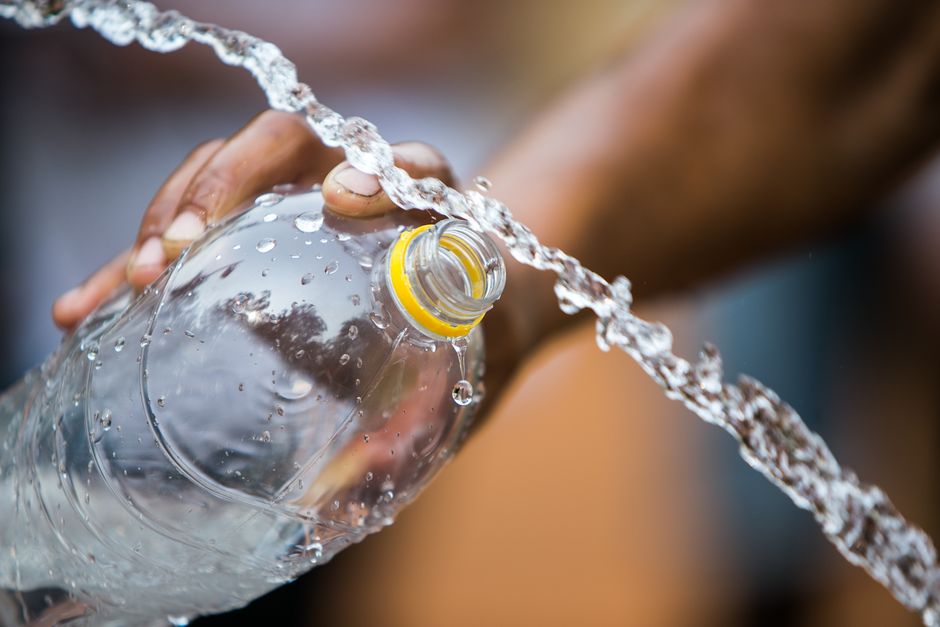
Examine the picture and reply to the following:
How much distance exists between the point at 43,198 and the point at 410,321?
1.10 metres

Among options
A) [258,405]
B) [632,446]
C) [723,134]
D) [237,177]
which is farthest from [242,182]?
[632,446]

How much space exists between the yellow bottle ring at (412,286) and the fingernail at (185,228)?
109 mm

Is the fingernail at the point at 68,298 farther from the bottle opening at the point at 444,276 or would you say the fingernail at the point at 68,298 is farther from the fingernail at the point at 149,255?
the bottle opening at the point at 444,276

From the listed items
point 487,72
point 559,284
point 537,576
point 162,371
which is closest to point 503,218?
point 559,284

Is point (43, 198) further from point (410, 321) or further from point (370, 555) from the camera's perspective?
point (410, 321)

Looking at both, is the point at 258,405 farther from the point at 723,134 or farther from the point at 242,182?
the point at 723,134

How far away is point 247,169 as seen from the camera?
0.47m

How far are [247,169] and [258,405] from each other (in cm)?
11

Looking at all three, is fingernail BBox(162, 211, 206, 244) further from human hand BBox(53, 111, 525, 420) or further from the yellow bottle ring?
the yellow bottle ring

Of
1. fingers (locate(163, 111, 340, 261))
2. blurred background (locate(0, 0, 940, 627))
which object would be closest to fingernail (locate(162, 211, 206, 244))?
fingers (locate(163, 111, 340, 261))

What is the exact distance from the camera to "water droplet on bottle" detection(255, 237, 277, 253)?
43 centimetres

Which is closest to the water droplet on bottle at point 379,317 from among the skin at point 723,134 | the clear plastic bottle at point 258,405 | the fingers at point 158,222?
the clear plastic bottle at point 258,405

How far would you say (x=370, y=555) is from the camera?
50.5 inches

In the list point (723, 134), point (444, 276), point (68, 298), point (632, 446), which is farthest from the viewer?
point (632, 446)
